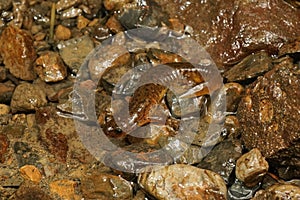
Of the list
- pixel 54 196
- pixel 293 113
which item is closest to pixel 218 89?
pixel 293 113

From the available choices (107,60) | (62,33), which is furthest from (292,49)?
(62,33)

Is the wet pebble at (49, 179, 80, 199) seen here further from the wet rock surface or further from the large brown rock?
the large brown rock

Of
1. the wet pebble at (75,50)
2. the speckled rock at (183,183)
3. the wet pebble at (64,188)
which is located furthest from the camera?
the wet pebble at (75,50)

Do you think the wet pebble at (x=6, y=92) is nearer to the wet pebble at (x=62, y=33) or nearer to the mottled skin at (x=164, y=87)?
the wet pebble at (x=62, y=33)

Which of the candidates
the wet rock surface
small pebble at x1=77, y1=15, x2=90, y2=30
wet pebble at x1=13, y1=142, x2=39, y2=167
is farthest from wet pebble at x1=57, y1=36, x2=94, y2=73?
wet pebble at x1=13, y1=142, x2=39, y2=167

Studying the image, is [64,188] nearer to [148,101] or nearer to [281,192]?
[148,101]

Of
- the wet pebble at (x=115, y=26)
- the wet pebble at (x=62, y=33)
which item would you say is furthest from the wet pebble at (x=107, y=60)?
the wet pebble at (x=62, y=33)

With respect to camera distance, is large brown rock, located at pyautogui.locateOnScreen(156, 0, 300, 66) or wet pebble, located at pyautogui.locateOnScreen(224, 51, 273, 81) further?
large brown rock, located at pyautogui.locateOnScreen(156, 0, 300, 66)
